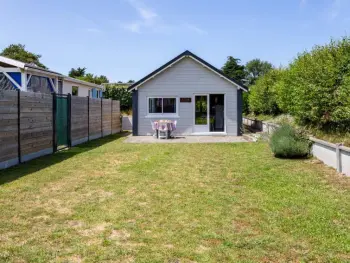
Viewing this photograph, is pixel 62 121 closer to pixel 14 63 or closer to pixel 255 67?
pixel 14 63

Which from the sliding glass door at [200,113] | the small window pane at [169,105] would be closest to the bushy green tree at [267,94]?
the sliding glass door at [200,113]

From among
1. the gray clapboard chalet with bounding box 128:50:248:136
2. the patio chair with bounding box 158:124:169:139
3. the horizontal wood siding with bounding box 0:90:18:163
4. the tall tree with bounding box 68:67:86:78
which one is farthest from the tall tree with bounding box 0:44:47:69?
the horizontal wood siding with bounding box 0:90:18:163

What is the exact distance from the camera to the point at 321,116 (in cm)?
1098

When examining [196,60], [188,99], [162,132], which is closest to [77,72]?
[188,99]

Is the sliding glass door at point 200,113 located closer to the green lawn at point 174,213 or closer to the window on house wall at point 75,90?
the green lawn at point 174,213

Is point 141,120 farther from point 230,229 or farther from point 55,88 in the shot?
point 230,229

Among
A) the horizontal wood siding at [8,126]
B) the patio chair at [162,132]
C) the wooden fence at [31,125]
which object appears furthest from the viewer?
the patio chair at [162,132]

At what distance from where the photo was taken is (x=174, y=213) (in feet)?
16.1

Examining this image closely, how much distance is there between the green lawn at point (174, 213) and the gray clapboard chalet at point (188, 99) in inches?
400

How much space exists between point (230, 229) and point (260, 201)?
1481mm

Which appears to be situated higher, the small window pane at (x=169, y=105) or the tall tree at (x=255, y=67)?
the tall tree at (x=255, y=67)

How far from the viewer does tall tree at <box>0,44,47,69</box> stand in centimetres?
5177

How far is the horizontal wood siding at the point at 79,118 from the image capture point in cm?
1352

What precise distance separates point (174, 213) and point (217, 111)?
14774mm
